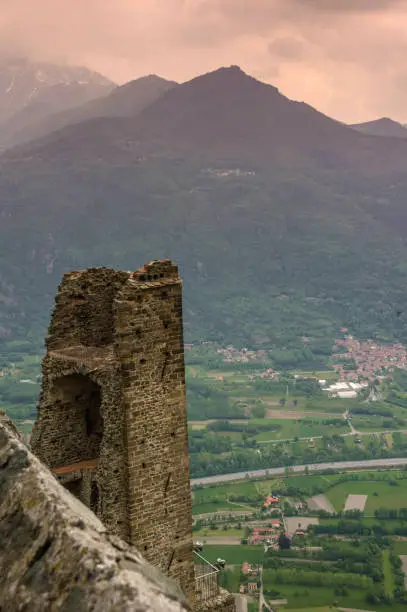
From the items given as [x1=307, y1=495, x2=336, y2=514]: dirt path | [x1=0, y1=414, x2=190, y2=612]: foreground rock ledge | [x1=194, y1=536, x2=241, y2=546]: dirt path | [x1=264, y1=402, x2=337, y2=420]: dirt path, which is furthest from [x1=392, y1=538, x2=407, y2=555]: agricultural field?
[x1=0, y1=414, x2=190, y2=612]: foreground rock ledge

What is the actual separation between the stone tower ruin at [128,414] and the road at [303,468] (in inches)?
2824

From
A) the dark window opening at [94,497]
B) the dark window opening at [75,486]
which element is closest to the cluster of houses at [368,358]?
the dark window opening at [75,486]

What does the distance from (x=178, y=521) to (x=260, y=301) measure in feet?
590

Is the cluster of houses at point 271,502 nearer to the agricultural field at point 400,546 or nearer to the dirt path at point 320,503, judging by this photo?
the dirt path at point 320,503

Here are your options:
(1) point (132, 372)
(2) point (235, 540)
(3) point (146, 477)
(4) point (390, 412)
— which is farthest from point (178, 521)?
(4) point (390, 412)

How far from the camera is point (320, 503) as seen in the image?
79188 millimetres

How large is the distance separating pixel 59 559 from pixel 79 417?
12174mm

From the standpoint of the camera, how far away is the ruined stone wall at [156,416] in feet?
50.1

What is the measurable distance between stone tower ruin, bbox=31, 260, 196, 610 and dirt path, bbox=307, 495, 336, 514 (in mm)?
62197

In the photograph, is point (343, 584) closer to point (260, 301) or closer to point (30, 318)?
point (30, 318)

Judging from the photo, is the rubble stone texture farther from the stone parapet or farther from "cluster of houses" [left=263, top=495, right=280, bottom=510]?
"cluster of houses" [left=263, top=495, right=280, bottom=510]

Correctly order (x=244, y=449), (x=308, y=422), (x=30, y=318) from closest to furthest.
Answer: (x=244, y=449) → (x=308, y=422) → (x=30, y=318)

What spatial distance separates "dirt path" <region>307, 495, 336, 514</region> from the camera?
253ft

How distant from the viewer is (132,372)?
15.2 metres
